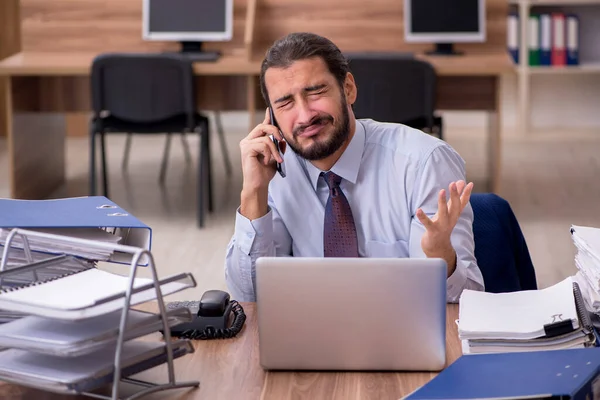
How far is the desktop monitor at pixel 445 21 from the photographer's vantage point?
4.79m

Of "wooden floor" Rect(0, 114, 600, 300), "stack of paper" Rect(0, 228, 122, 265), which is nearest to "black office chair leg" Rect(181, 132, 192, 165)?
"wooden floor" Rect(0, 114, 600, 300)

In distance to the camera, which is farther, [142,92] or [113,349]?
[142,92]

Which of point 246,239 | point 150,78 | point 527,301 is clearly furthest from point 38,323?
point 150,78

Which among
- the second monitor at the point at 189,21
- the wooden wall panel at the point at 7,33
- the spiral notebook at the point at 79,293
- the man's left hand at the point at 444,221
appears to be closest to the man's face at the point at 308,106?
the man's left hand at the point at 444,221

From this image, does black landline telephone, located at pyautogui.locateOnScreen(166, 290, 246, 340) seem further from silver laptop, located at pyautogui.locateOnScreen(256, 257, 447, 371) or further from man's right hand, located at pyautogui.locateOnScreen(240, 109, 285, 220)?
man's right hand, located at pyautogui.locateOnScreen(240, 109, 285, 220)

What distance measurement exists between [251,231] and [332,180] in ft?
0.66

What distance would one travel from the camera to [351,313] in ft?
4.45

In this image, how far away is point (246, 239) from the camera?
74.0 inches

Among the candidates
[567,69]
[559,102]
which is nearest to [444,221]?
[567,69]

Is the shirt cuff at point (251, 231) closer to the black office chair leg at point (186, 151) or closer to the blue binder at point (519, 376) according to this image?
the blue binder at point (519, 376)

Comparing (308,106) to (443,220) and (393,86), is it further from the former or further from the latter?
(393,86)

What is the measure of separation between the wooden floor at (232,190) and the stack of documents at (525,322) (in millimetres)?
1964

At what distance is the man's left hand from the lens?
1.60 metres

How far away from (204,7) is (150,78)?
2.15 ft
